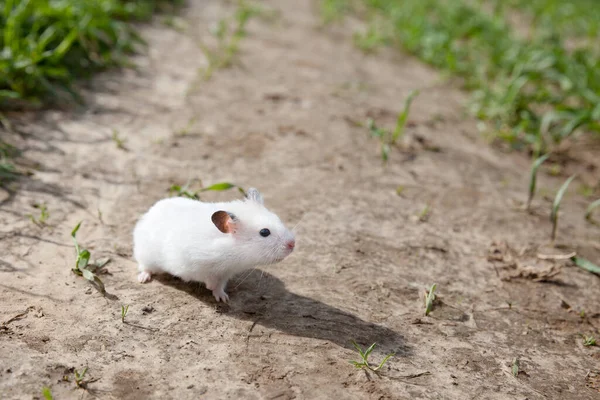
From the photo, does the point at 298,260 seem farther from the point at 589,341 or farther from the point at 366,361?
the point at 589,341

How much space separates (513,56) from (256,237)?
530cm

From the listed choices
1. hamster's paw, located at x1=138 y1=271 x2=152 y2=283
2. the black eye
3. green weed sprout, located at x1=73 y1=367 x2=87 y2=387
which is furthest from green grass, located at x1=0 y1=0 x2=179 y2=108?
green weed sprout, located at x1=73 y1=367 x2=87 y2=387

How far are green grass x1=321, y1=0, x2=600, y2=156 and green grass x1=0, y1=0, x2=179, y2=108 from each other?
350cm

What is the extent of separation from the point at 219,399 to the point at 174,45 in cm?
524

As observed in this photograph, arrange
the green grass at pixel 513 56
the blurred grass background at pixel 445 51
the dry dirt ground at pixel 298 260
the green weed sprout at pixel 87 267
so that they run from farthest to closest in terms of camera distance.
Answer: the green grass at pixel 513 56 → the blurred grass background at pixel 445 51 → the green weed sprout at pixel 87 267 → the dry dirt ground at pixel 298 260

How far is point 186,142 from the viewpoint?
16.4 feet

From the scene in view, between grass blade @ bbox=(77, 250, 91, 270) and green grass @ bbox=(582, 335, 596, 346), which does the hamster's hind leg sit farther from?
green grass @ bbox=(582, 335, 596, 346)

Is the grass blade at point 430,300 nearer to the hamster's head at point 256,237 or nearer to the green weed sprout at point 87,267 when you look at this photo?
the hamster's head at point 256,237

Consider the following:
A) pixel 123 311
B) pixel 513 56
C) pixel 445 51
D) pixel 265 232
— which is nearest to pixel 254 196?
pixel 265 232

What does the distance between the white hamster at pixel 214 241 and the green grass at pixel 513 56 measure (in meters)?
3.58

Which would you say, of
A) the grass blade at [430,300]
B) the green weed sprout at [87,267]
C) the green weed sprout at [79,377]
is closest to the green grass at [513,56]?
the grass blade at [430,300]

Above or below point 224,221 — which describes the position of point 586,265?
below

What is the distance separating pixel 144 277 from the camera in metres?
3.35

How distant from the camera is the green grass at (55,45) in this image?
508cm
